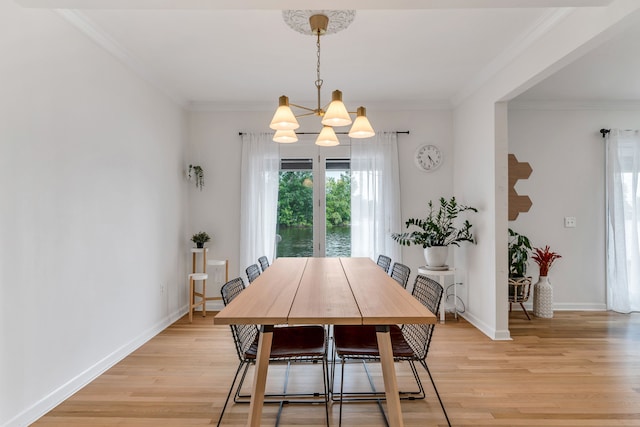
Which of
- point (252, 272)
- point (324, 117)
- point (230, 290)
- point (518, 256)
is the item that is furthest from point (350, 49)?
point (518, 256)

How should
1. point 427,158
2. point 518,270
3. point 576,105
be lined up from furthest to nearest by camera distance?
point 427,158, point 576,105, point 518,270

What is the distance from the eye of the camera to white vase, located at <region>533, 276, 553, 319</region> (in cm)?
439

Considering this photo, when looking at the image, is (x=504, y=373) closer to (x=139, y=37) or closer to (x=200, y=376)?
(x=200, y=376)

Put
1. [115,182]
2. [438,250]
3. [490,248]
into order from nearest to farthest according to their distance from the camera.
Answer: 1. [115,182]
2. [490,248]
3. [438,250]

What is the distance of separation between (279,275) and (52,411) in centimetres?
162

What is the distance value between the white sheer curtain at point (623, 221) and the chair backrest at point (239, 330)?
4.59m

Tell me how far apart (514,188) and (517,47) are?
81.2 inches

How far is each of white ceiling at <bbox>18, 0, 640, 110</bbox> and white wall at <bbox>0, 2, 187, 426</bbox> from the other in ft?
A: 1.02

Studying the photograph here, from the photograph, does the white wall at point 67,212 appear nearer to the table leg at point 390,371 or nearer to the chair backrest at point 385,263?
the table leg at point 390,371

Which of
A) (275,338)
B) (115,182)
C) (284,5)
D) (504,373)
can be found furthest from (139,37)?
(504,373)

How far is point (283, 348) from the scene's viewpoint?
2172 mm

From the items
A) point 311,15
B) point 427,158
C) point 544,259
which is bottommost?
point 544,259

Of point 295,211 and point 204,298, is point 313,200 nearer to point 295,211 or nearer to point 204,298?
point 295,211

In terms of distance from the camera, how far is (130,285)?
3.36 metres
